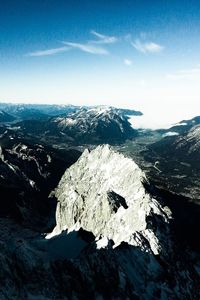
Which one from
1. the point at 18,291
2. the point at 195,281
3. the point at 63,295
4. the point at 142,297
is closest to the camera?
the point at 18,291

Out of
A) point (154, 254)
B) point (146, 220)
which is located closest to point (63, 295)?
point (154, 254)

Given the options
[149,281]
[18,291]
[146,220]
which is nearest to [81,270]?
[18,291]

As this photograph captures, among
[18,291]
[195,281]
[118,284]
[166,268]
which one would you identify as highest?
[18,291]

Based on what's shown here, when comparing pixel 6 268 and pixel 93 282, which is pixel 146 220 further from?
pixel 6 268

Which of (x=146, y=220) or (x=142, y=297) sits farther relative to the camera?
(x=146, y=220)

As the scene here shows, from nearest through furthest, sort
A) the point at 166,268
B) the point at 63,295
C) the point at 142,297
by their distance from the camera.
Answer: the point at 63,295 < the point at 142,297 < the point at 166,268

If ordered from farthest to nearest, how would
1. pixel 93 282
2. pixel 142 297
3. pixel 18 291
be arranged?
pixel 142 297 → pixel 93 282 → pixel 18 291

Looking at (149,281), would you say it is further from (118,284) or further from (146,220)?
(146,220)

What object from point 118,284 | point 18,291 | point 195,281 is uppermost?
point 18,291

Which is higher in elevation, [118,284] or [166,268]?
[118,284]
